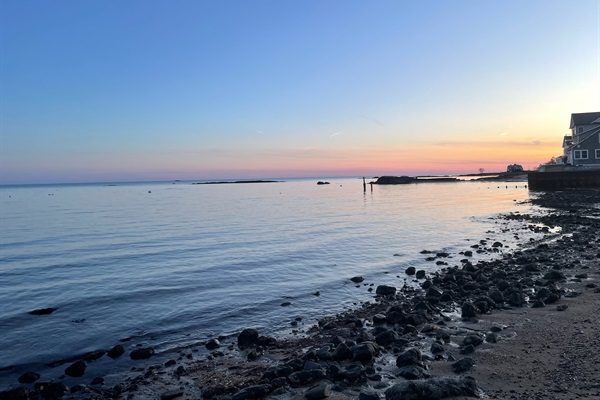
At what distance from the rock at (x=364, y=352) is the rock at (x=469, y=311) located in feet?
12.0

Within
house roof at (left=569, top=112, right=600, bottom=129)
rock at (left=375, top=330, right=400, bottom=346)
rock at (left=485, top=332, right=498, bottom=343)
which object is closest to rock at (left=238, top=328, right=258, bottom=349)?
rock at (left=375, top=330, right=400, bottom=346)

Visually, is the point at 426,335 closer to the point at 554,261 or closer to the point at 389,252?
the point at 554,261

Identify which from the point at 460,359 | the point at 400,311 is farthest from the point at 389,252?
the point at 460,359

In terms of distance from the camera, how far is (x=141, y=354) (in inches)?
421

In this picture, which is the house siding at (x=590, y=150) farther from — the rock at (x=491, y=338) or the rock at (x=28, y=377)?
the rock at (x=28, y=377)

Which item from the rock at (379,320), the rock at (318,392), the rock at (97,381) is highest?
the rock at (318,392)

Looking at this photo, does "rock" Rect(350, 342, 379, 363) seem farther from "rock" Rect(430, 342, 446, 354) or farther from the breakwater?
the breakwater

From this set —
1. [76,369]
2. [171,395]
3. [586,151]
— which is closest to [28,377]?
Result: [76,369]

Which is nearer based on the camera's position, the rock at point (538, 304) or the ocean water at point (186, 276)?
the rock at point (538, 304)

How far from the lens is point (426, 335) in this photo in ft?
34.8

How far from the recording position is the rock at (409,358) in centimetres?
866

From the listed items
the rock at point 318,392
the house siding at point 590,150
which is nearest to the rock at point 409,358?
the rock at point 318,392

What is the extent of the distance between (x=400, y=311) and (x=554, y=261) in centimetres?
1037

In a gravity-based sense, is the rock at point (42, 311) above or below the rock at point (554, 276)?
below
